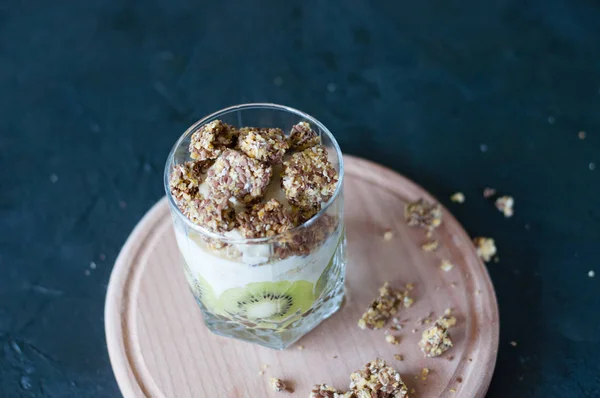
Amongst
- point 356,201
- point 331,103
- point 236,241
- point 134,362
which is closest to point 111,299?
point 134,362

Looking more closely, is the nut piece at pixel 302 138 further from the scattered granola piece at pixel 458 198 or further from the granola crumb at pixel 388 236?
the scattered granola piece at pixel 458 198

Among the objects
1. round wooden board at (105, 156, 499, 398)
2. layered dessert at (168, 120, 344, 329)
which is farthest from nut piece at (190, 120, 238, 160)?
round wooden board at (105, 156, 499, 398)

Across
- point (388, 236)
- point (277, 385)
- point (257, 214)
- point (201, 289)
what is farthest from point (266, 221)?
point (388, 236)

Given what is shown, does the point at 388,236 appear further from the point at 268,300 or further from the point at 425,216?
the point at 268,300

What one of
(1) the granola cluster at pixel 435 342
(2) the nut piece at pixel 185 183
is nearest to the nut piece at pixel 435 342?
(1) the granola cluster at pixel 435 342

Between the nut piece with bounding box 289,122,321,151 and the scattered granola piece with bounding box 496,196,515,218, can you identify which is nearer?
the nut piece with bounding box 289,122,321,151

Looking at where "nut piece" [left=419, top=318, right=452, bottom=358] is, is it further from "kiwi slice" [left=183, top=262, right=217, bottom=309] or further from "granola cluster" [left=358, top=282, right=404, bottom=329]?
"kiwi slice" [left=183, top=262, right=217, bottom=309]

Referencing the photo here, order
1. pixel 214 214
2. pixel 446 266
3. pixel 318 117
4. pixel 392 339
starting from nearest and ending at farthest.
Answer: pixel 214 214
pixel 392 339
pixel 446 266
pixel 318 117
